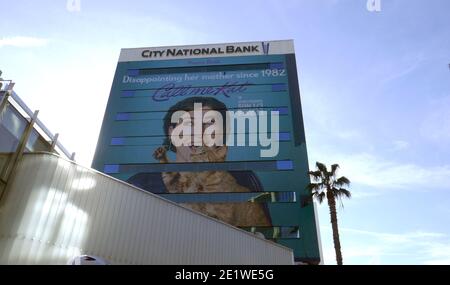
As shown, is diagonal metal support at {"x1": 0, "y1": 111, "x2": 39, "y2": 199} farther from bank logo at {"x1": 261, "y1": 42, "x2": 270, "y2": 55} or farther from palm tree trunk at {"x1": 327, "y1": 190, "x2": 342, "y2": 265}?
bank logo at {"x1": 261, "y1": 42, "x2": 270, "y2": 55}

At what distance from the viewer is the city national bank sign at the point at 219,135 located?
48.3m

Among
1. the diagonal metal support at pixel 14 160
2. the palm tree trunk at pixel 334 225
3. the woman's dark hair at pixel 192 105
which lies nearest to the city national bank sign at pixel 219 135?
the woman's dark hair at pixel 192 105

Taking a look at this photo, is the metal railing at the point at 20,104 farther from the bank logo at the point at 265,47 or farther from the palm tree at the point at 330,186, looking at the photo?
the bank logo at the point at 265,47

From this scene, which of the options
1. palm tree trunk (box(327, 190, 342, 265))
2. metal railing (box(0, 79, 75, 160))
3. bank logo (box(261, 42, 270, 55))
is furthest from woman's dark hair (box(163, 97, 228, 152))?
metal railing (box(0, 79, 75, 160))

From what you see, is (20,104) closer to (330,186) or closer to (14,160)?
(14,160)

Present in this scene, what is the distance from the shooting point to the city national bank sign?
1901 inches

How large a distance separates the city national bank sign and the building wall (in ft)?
98.5

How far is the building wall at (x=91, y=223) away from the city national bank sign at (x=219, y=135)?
30.0 meters

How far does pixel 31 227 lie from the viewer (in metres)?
12.4

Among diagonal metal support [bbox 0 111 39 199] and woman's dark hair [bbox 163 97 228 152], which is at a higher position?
woman's dark hair [bbox 163 97 228 152]

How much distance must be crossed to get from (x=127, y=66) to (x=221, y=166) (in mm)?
30260

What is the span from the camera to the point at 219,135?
55.9 m

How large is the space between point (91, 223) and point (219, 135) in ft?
138
